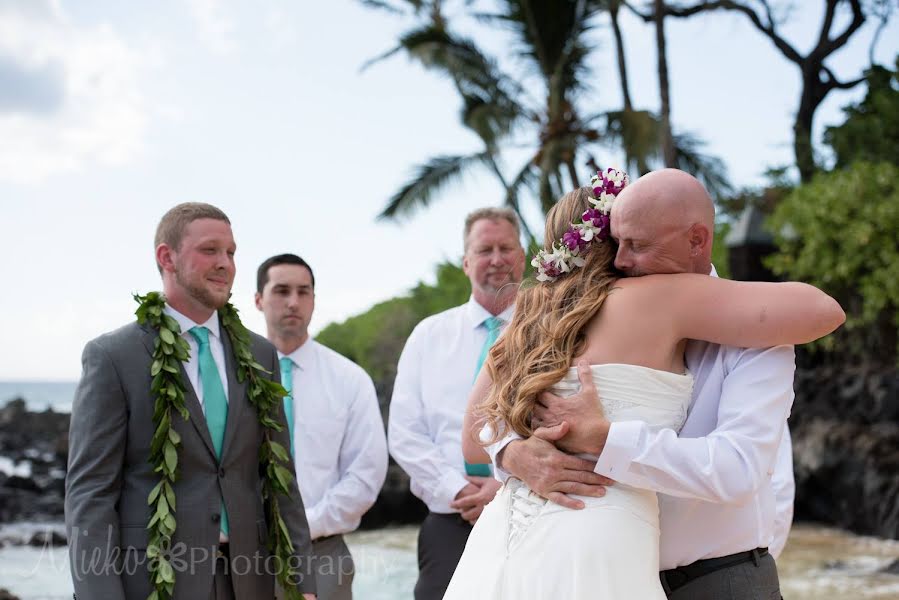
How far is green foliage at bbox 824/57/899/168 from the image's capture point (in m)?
18.9

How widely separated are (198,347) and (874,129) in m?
18.4

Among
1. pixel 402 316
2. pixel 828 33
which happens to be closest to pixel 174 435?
pixel 402 316

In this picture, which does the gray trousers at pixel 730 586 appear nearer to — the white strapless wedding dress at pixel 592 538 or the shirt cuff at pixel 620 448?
the white strapless wedding dress at pixel 592 538

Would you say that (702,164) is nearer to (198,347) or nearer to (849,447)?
(849,447)

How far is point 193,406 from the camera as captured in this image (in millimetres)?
3852

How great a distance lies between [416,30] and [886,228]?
43.5 ft

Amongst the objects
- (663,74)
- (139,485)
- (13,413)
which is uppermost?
(663,74)

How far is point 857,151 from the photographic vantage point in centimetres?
1966

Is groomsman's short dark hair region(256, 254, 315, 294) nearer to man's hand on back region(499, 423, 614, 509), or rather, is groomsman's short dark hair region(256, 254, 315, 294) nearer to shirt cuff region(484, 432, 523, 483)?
shirt cuff region(484, 432, 523, 483)

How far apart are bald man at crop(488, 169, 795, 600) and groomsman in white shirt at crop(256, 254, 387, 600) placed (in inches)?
105

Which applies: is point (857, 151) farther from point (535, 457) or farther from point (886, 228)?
point (535, 457)

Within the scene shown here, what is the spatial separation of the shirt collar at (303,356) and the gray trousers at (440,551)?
1.20m

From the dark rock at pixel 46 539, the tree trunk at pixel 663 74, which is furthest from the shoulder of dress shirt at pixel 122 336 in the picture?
the tree trunk at pixel 663 74

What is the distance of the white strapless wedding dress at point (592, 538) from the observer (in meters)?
2.52
